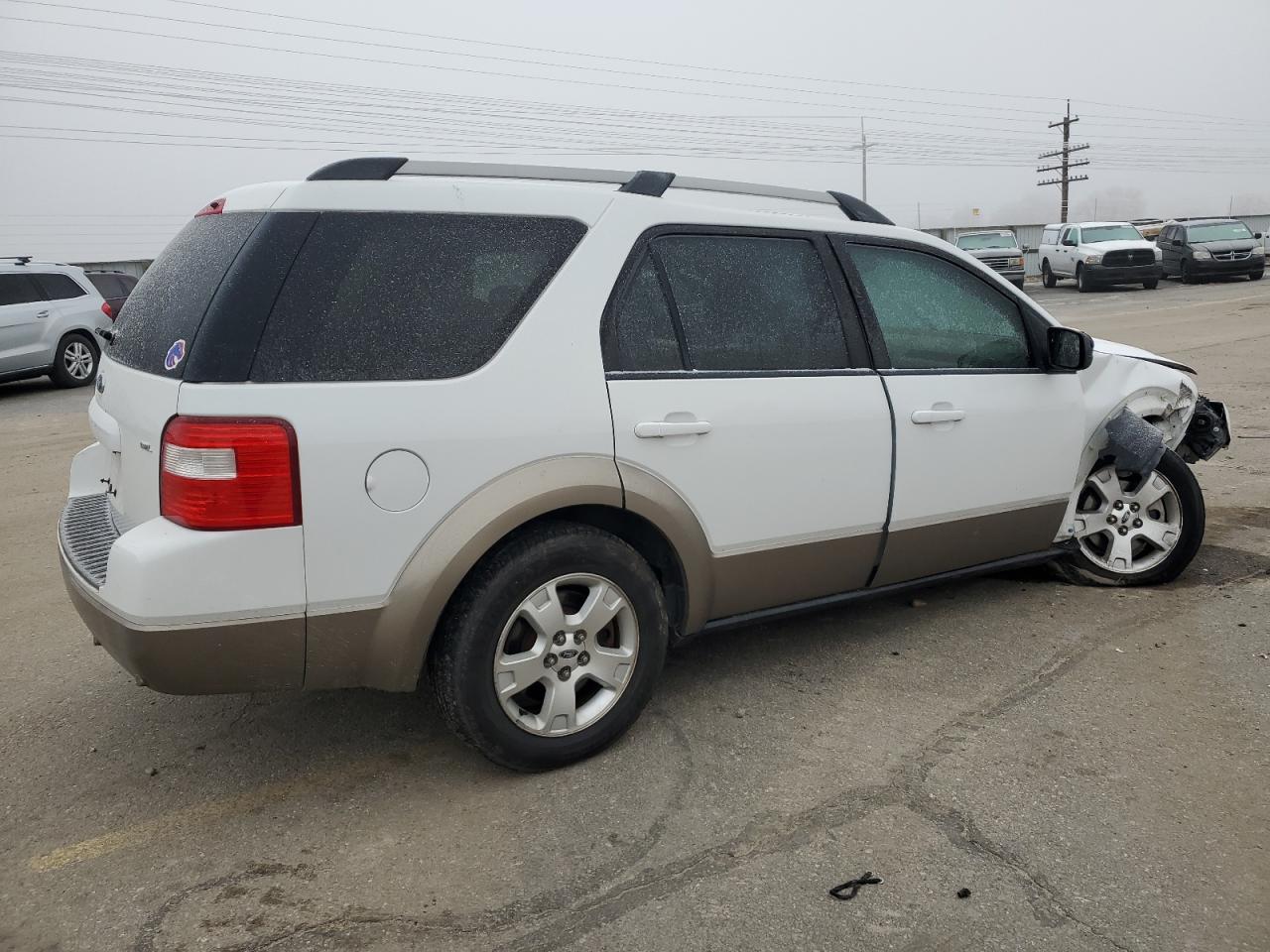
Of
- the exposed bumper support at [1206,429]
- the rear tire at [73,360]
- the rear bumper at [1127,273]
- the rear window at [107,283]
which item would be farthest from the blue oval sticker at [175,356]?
the rear bumper at [1127,273]

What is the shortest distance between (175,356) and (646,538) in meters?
1.46

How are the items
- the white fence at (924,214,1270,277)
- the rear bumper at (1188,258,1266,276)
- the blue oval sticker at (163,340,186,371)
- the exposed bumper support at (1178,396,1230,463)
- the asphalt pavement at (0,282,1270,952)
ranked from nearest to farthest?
the asphalt pavement at (0,282,1270,952)
the blue oval sticker at (163,340,186,371)
the exposed bumper support at (1178,396,1230,463)
the rear bumper at (1188,258,1266,276)
the white fence at (924,214,1270,277)

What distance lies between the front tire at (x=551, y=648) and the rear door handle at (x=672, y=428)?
1.08ft

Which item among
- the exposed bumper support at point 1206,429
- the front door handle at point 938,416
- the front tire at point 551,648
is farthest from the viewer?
the exposed bumper support at point 1206,429

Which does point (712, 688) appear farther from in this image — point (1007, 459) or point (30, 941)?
point (30, 941)

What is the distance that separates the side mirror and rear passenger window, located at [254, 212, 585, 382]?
217 centimetres

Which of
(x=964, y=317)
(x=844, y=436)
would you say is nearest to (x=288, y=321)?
(x=844, y=436)

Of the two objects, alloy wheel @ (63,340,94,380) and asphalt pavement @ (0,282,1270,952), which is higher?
asphalt pavement @ (0,282,1270,952)

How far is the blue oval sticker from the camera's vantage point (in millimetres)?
2809

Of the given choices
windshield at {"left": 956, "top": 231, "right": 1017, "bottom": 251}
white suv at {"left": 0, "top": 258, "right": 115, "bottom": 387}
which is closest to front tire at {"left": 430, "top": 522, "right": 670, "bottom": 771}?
white suv at {"left": 0, "top": 258, "right": 115, "bottom": 387}

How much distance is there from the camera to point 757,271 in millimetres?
3637

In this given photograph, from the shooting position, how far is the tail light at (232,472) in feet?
8.81

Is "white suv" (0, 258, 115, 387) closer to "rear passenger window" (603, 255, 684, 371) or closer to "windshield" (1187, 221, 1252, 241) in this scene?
"rear passenger window" (603, 255, 684, 371)

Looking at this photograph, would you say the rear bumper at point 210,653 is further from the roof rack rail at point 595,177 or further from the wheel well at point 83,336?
the wheel well at point 83,336
